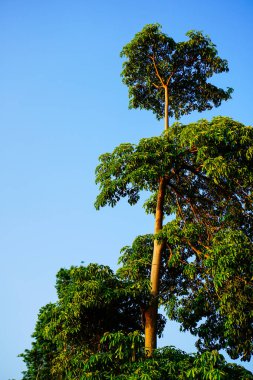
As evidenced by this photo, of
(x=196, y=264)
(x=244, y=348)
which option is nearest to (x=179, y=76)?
(x=196, y=264)

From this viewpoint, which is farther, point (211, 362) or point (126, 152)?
point (126, 152)

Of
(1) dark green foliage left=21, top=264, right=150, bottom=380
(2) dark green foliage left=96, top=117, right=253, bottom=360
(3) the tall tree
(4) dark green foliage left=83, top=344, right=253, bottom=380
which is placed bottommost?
(4) dark green foliage left=83, top=344, right=253, bottom=380

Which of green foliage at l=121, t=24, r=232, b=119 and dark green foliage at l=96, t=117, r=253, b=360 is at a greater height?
green foliage at l=121, t=24, r=232, b=119

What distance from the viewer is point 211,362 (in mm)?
7562

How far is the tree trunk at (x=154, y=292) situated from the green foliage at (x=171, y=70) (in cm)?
540

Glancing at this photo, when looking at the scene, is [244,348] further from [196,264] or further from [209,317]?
[196,264]

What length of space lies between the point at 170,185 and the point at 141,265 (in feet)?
9.34

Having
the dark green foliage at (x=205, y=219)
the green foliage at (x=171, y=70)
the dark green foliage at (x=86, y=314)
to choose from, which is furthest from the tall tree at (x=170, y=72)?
the dark green foliage at (x=86, y=314)

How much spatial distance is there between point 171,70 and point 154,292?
9.15m

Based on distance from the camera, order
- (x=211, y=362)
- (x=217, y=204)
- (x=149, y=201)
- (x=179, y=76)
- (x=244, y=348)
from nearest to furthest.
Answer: (x=211, y=362)
(x=244, y=348)
(x=217, y=204)
(x=149, y=201)
(x=179, y=76)

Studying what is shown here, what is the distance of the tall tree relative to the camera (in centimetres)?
1463

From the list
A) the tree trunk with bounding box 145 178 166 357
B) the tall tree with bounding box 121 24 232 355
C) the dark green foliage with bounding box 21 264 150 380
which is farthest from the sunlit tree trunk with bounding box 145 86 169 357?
the tall tree with bounding box 121 24 232 355

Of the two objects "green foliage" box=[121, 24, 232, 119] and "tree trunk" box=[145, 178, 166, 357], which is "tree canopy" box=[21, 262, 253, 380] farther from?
"green foliage" box=[121, 24, 232, 119]

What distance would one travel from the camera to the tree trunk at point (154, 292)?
993 cm
